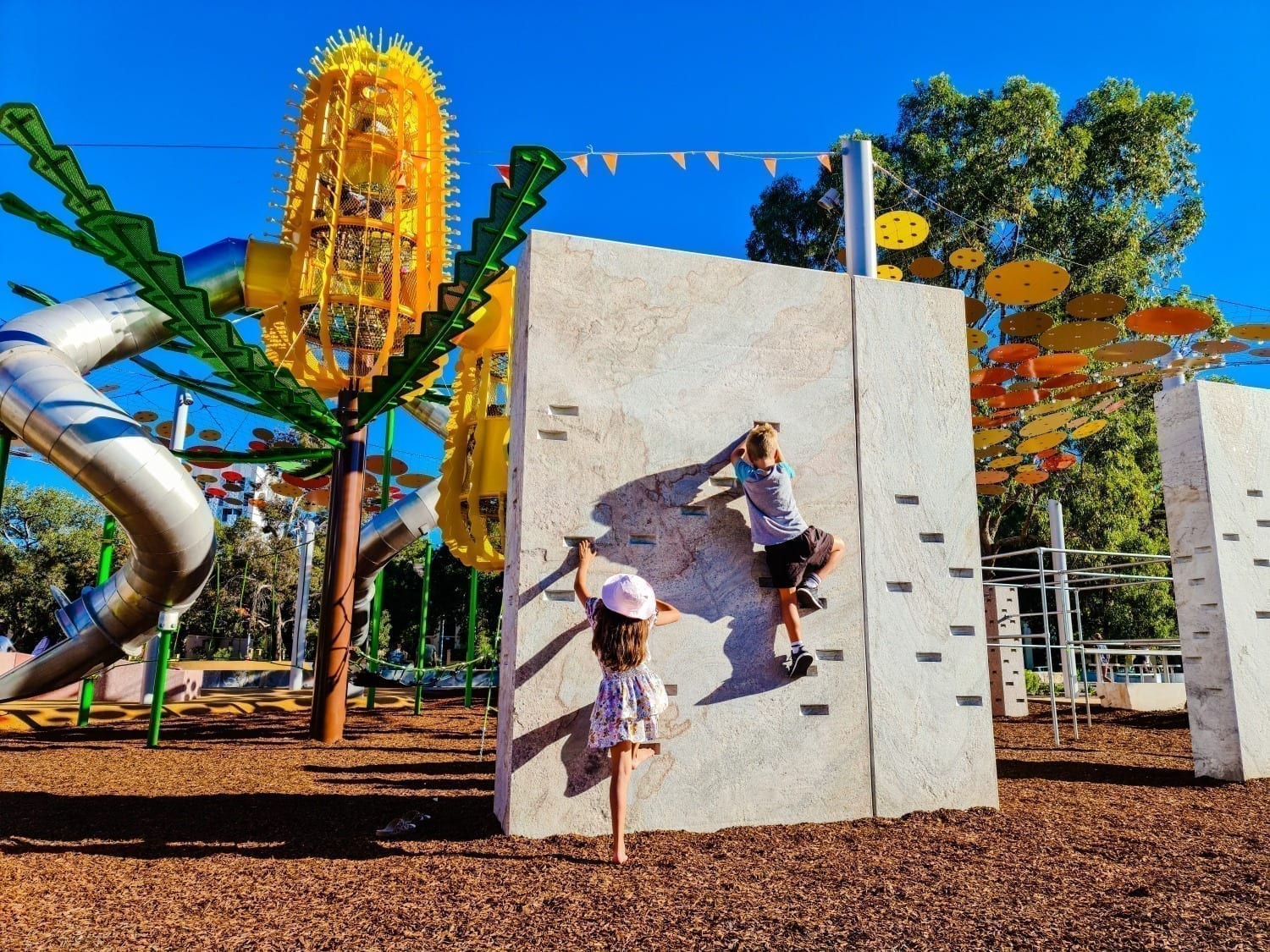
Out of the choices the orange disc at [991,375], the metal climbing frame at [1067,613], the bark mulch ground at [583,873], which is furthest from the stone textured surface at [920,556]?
the orange disc at [991,375]

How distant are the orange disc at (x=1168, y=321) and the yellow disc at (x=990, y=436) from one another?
2.66 meters

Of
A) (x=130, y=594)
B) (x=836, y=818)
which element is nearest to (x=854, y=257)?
(x=836, y=818)

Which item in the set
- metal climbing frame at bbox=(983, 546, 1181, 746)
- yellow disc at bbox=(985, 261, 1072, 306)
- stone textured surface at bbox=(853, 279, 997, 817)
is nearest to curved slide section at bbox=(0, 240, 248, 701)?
stone textured surface at bbox=(853, 279, 997, 817)

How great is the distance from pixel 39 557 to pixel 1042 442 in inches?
1275

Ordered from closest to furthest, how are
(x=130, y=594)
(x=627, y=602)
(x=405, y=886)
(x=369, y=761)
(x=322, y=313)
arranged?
(x=405, y=886)
(x=627, y=602)
(x=369, y=761)
(x=322, y=313)
(x=130, y=594)

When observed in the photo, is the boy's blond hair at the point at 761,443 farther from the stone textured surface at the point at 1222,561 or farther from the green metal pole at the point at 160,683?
the green metal pole at the point at 160,683

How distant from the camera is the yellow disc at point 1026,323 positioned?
7.95m

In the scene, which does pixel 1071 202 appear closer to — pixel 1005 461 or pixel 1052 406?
pixel 1005 461

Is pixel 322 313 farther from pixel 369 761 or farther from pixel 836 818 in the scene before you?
pixel 836 818

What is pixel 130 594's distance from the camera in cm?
1050

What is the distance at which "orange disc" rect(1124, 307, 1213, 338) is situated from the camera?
24.1 feet

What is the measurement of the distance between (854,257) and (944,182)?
48.3 feet

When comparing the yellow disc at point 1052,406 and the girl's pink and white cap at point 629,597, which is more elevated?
the yellow disc at point 1052,406

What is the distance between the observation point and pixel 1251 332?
7.70 meters
